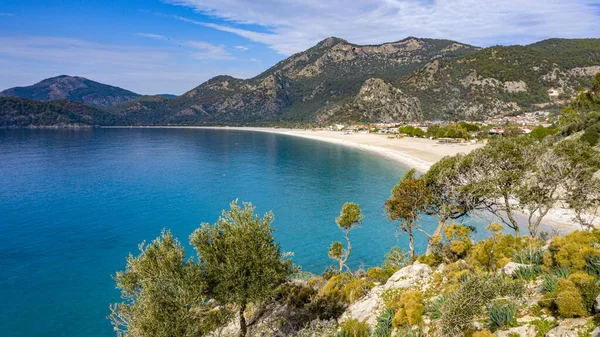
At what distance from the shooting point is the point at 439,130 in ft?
508

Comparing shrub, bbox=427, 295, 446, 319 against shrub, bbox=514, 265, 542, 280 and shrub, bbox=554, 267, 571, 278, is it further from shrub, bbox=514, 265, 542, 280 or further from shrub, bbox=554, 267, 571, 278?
shrub, bbox=554, 267, 571, 278

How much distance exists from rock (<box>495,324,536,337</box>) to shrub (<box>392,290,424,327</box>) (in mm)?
3232

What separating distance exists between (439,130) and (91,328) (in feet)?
516

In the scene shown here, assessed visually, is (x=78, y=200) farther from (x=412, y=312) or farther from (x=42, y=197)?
(x=412, y=312)

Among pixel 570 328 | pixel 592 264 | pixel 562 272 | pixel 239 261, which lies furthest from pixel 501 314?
pixel 239 261

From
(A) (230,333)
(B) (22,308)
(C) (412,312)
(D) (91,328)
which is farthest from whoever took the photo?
(B) (22,308)

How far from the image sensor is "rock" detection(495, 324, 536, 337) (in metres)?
10.6

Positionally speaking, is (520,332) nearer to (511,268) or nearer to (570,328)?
(570,328)

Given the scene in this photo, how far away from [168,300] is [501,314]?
45.8ft

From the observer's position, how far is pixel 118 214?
2219 inches

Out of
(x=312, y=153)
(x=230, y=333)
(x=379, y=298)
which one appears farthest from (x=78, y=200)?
(x=312, y=153)

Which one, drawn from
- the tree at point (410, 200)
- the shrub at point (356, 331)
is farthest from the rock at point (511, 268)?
the tree at point (410, 200)

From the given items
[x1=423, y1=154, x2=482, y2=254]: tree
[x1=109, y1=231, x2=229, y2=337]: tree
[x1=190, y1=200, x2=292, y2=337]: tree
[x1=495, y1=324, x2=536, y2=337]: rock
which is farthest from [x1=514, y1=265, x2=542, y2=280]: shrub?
[x1=109, y1=231, x2=229, y2=337]: tree

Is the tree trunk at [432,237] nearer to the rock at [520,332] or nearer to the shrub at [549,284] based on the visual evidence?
the shrub at [549,284]
